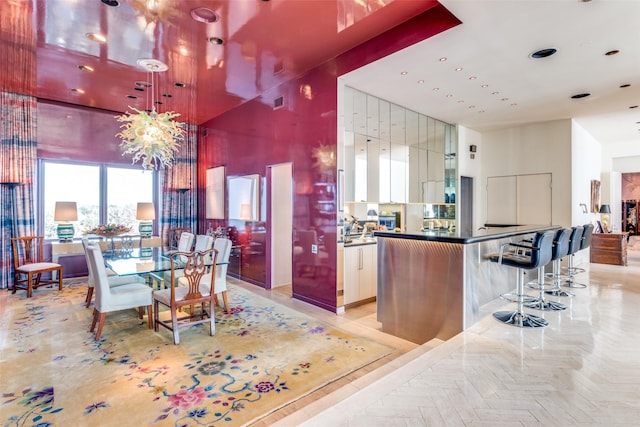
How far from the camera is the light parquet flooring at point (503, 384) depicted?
6.75ft

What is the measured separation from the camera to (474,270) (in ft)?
11.7

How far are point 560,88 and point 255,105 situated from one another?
5149 mm

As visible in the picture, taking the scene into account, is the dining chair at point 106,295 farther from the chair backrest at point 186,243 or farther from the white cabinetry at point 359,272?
the white cabinetry at point 359,272

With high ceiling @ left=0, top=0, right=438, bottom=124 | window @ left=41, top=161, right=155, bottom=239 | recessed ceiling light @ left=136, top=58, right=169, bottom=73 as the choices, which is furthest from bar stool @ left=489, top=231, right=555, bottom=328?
window @ left=41, top=161, right=155, bottom=239

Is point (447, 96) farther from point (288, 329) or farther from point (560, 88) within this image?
point (288, 329)

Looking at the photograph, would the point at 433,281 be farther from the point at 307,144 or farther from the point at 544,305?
the point at 307,144

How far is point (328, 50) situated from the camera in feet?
14.6

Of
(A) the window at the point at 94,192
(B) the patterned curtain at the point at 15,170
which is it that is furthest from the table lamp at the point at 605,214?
(B) the patterned curtain at the point at 15,170

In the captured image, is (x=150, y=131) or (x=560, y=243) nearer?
(x=560, y=243)

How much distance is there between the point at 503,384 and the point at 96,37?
18.3 ft

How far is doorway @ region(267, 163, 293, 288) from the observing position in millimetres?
6078

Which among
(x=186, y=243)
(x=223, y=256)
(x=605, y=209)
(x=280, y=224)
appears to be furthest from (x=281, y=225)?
(x=605, y=209)

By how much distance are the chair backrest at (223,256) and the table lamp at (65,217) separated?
3.59 m

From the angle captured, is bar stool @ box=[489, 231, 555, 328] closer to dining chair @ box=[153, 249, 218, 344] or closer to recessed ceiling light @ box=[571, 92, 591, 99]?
dining chair @ box=[153, 249, 218, 344]
